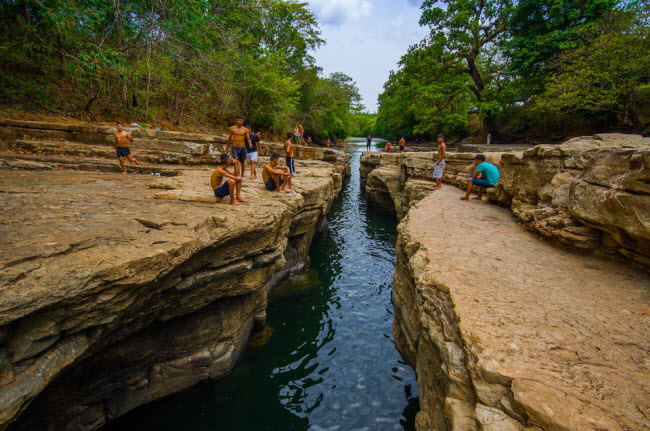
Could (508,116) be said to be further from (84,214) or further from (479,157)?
(84,214)

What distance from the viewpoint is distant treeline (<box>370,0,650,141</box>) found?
14.1 metres

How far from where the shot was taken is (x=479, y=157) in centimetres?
877

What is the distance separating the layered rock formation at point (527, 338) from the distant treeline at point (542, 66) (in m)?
16.2

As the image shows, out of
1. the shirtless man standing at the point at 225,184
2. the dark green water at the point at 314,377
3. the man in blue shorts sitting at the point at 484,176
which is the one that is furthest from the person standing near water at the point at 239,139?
the man in blue shorts sitting at the point at 484,176

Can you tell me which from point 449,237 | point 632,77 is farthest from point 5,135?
point 632,77

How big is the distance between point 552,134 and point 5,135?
32.6 meters

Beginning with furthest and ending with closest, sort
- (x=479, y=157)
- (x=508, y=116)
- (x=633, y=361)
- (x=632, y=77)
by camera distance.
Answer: (x=508, y=116), (x=632, y=77), (x=479, y=157), (x=633, y=361)

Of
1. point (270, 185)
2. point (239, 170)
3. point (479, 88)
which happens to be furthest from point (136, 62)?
point (479, 88)

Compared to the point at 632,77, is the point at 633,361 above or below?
below

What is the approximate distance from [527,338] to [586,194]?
306cm

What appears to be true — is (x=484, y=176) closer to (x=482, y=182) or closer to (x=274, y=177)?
(x=482, y=182)

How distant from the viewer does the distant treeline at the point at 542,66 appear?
1409 cm

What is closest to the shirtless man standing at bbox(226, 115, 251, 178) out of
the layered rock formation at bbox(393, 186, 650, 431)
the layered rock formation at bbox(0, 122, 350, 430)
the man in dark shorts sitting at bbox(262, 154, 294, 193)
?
the man in dark shorts sitting at bbox(262, 154, 294, 193)

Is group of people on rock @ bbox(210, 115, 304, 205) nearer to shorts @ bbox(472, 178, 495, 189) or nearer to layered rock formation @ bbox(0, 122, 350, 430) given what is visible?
layered rock formation @ bbox(0, 122, 350, 430)
